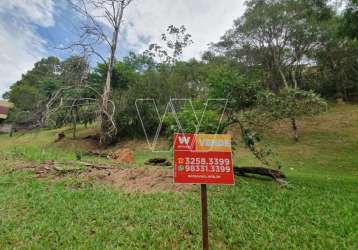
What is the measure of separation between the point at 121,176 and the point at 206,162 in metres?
3.12

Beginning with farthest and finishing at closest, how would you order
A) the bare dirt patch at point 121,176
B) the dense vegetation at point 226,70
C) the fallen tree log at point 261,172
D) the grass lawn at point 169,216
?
1. the dense vegetation at point 226,70
2. the fallen tree log at point 261,172
3. the bare dirt patch at point 121,176
4. the grass lawn at point 169,216

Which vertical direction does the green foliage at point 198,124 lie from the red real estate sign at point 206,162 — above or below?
above

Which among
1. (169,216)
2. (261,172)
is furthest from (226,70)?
→ (169,216)

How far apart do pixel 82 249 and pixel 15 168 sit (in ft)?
13.7

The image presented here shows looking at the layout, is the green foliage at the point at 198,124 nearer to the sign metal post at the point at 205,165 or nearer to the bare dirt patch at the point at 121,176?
the bare dirt patch at the point at 121,176

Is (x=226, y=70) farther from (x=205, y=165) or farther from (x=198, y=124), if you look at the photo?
(x=205, y=165)

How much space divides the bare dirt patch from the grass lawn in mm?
248

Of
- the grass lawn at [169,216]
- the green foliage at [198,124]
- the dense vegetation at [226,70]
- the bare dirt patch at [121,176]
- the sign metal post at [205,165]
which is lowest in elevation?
the grass lawn at [169,216]

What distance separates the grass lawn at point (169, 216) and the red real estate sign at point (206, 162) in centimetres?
83

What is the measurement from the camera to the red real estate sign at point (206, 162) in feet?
7.93

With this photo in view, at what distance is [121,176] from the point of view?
5.15 meters

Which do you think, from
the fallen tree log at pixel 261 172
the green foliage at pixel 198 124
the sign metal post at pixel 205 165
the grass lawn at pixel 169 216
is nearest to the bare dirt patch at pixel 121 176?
the grass lawn at pixel 169 216

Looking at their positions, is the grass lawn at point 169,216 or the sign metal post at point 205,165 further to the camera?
the grass lawn at point 169,216

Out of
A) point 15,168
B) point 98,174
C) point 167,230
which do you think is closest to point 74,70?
point 15,168
